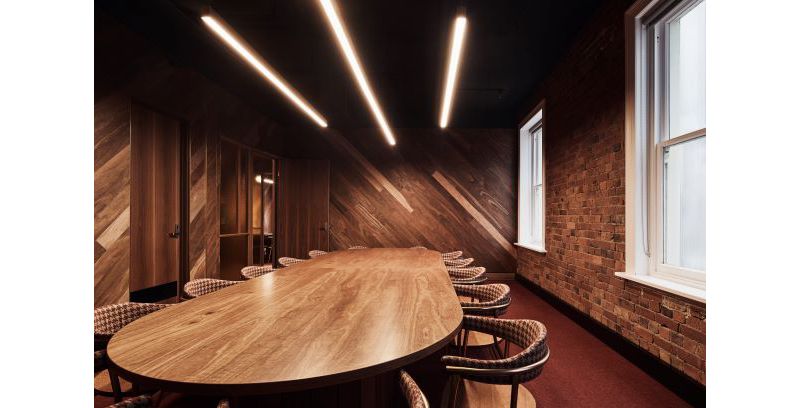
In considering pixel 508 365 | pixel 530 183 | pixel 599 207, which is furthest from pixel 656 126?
pixel 530 183

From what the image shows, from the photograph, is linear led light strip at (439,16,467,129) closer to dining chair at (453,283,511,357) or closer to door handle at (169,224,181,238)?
dining chair at (453,283,511,357)

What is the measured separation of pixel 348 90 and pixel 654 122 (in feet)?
12.5

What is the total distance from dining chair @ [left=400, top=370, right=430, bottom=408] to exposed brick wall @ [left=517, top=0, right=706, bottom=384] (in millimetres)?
2092

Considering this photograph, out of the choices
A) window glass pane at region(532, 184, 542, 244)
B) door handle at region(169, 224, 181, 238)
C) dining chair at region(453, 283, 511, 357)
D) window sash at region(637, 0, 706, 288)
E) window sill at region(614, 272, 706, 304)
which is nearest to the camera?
dining chair at region(453, 283, 511, 357)

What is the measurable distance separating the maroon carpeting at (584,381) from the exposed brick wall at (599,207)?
227 mm

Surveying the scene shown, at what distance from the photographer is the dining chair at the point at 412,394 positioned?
1093 millimetres

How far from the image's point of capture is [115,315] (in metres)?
1.94

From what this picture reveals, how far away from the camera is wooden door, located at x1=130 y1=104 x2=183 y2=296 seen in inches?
158

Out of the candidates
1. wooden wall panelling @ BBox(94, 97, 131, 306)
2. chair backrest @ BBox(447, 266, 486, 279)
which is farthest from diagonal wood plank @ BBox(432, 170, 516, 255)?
wooden wall panelling @ BBox(94, 97, 131, 306)

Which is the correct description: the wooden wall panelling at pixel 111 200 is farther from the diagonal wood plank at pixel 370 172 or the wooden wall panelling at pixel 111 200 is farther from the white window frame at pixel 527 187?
the white window frame at pixel 527 187

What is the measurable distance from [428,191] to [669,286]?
514 centimetres

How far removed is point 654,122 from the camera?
301cm

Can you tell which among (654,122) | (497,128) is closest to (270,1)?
(654,122)
